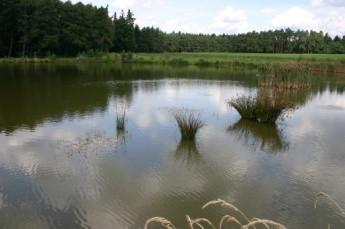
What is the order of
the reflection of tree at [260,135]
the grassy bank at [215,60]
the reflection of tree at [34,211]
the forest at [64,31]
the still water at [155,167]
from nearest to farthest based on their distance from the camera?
1. the reflection of tree at [34,211]
2. the still water at [155,167]
3. the reflection of tree at [260,135]
4. the grassy bank at [215,60]
5. the forest at [64,31]

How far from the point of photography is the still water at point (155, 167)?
6.15 m

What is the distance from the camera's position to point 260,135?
449 inches

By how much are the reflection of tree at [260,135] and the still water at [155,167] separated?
3 cm

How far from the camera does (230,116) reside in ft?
46.6

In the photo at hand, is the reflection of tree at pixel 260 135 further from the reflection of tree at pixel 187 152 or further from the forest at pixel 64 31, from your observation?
the forest at pixel 64 31

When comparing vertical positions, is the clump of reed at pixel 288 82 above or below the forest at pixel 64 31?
below

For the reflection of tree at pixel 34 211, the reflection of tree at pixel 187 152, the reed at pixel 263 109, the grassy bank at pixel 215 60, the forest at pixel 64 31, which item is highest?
the forest at pixel 64 31

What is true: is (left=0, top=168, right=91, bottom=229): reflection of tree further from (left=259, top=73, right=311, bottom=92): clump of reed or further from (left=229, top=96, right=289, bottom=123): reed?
(left=259, top=73, right=311, bottom=92): clump of reed

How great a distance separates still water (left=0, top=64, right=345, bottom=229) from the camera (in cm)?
615

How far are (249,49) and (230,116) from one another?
73311 mm

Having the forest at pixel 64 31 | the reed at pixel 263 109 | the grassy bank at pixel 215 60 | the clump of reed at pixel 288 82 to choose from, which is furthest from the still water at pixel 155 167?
the forest at pixel 64 31

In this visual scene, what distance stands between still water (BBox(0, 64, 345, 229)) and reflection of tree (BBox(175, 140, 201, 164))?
0.02 metres

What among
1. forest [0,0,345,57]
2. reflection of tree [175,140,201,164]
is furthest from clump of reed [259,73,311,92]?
forest [0,0,345,57]

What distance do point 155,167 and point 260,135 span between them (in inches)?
170
